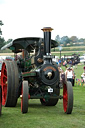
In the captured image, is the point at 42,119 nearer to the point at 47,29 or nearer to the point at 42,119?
the point at 42,119

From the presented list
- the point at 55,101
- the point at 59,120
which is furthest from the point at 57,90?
the point at 59,120

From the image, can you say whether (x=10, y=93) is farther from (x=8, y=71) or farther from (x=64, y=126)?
(x=64, y=126)

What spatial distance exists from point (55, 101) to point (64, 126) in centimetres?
292

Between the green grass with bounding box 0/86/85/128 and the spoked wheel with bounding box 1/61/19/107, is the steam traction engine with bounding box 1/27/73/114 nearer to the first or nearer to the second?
the spoked wheel with bounding box 1/61/19/107

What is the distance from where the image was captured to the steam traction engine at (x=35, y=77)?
7.39 m

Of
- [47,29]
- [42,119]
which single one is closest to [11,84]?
[47,29]

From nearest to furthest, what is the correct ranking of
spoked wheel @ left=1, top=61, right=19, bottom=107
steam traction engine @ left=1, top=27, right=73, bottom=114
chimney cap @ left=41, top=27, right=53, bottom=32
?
steam traction engine @ left=1, top=27, right=73, bottom=114 < chimney cap @ left=41, top=27, right=53, bottom=32 < spoked wheel @ left=1, top=61, right=19, bottom=107

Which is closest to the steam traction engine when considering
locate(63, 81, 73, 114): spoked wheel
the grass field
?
locate(63, 81, 73, 114): spoked wheel

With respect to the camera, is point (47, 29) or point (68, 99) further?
point (47, 29)

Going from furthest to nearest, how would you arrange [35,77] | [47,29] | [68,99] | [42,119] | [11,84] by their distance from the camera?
1. [11,84]
2. [35,77]
3. [47,29]
4. [68,99]
5. [42,119]

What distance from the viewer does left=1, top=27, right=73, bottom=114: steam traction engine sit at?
291 inches

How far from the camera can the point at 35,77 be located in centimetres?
798

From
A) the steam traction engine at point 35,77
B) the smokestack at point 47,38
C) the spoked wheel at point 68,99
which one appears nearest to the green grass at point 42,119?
the spoked wheel at point 68,99

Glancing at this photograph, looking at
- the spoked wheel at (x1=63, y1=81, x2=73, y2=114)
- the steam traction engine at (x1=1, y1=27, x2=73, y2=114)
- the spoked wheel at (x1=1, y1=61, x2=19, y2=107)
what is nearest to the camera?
the spoked wheel at (x1=63, y1=81, x2=73, y2=114)
